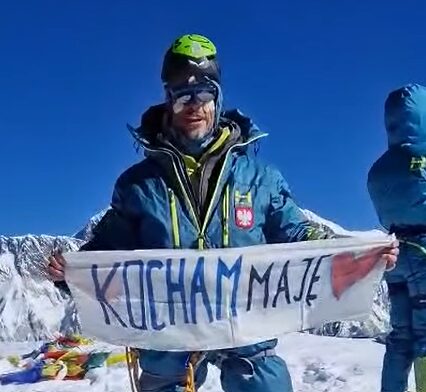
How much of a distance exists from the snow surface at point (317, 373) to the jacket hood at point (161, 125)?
4230 mm

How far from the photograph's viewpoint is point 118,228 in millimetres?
4684

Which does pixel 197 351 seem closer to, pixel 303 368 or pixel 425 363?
pixel 425 363

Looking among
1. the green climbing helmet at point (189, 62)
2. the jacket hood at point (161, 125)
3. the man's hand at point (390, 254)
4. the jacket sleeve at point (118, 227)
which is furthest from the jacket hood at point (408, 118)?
the jacket sleeve at point (118, 227)

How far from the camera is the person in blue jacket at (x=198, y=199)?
4508 mm

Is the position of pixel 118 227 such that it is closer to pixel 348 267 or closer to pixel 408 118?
pixel 348 267

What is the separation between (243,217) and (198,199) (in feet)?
0.75

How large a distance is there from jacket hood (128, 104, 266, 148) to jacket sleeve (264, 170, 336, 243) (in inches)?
9.2

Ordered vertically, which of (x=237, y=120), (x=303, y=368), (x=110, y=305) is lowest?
(x=303, y=368)

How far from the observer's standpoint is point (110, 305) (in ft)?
15.0

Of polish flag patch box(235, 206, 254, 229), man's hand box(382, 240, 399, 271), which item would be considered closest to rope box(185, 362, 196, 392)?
polish flag patch box(235, 206, 254, 229)

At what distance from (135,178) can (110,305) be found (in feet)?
2.02

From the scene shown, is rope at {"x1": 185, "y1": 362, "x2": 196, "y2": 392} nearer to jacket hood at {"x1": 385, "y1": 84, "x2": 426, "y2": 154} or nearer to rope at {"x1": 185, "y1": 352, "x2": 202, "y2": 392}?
rope at {"x1": 185, "y1": 352, "x2": 202, "y2": 392}

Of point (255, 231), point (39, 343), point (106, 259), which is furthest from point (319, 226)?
point (39, 343)

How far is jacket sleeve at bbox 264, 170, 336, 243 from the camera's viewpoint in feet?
15.3
